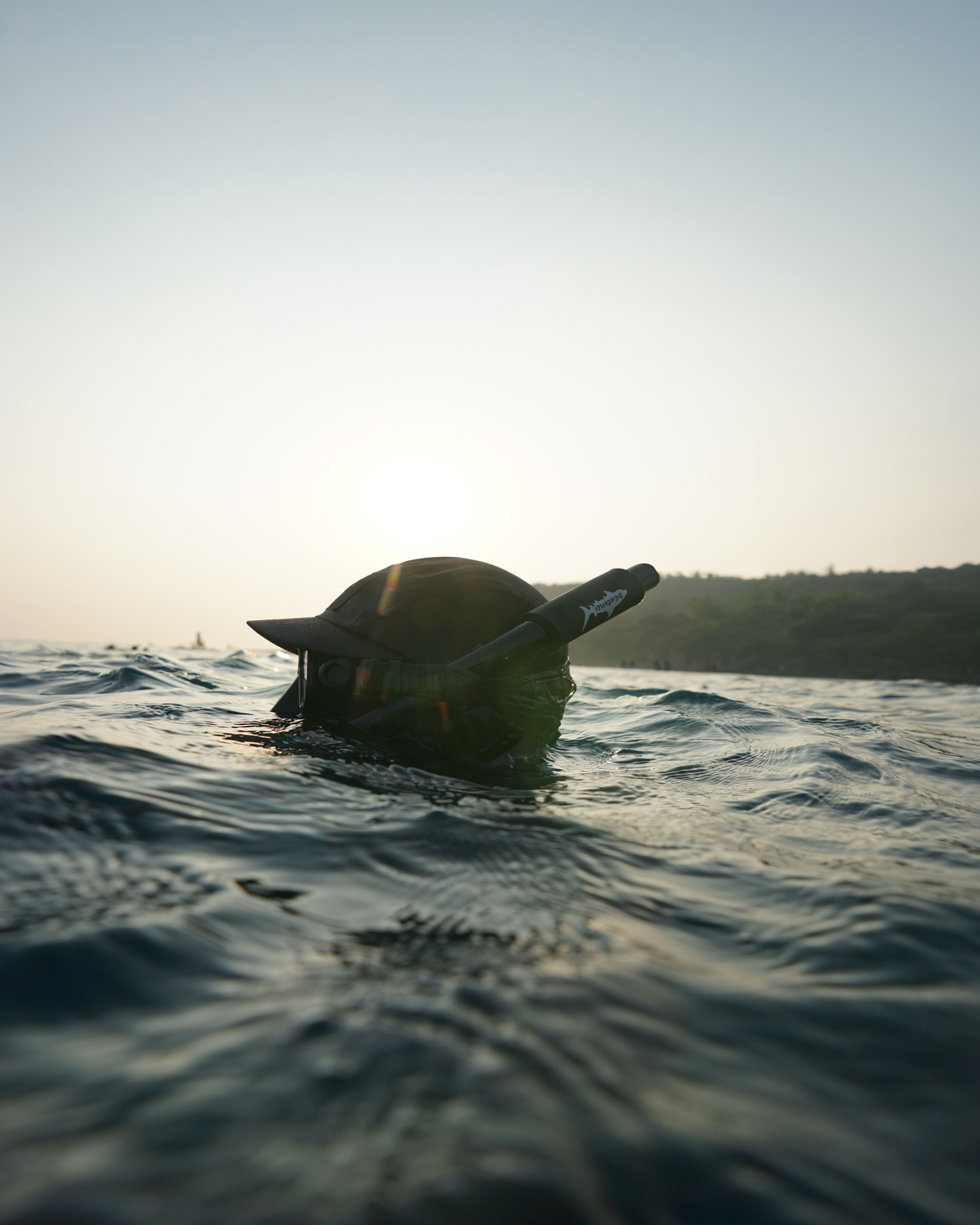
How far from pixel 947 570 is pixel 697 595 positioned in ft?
66.8

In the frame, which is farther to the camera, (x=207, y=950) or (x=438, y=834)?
(x=438, y=834)

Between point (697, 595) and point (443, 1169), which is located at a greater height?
point (697, 595)

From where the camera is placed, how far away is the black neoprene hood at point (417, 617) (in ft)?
12.2

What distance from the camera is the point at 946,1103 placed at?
1188 mm

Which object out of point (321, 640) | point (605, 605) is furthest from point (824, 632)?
point (321, 640)

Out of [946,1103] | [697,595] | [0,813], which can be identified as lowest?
[946,1103]

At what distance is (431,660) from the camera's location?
Result: 3.68 m

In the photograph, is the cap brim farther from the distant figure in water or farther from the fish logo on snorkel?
the fish logo on snorkel

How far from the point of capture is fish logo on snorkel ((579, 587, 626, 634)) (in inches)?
142

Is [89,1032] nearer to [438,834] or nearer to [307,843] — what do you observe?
[307,843]

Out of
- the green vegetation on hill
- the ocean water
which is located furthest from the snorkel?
the green vegetation on hill

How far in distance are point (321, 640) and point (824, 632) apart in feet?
141

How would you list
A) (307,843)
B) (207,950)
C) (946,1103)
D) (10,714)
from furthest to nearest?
(10,714)
(307,843)
(207,950)
(946,1103)

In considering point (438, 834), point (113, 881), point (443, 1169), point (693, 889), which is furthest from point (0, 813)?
point (693, 889)
